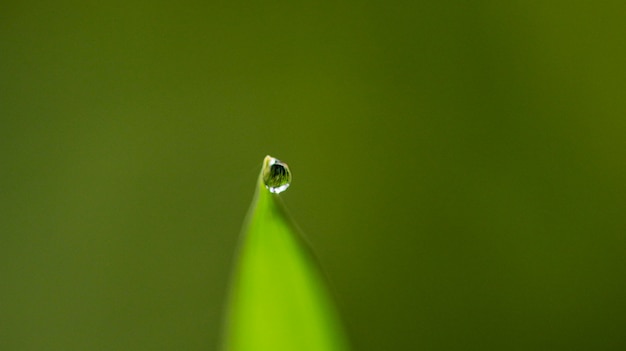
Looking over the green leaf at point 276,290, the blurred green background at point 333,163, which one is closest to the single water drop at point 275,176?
the green leaf at point 276,290

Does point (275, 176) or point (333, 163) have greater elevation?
point (333, 163)

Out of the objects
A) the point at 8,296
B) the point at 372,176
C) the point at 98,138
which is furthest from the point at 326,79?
the point at 8,296

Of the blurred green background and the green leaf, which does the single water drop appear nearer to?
the green leaf

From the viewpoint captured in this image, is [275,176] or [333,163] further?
[333,163]

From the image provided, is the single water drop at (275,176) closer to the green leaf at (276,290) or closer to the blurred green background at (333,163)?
the green leaf at (276,290)

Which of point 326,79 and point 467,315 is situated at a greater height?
point 326,79

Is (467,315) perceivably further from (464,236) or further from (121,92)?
(121,92)
